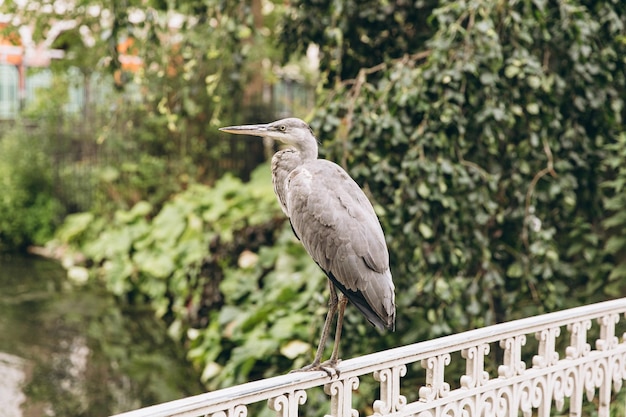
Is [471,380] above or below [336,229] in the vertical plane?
below

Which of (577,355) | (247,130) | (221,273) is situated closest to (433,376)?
(577,355)

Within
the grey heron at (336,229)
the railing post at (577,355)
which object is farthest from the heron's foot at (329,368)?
the railing post at (577,355)

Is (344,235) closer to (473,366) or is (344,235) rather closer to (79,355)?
(473,366)

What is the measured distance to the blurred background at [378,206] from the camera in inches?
149

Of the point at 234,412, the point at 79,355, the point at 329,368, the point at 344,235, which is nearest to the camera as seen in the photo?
the point at 234,412

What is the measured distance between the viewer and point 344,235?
2.60 metres

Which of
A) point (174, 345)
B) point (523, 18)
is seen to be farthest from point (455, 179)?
point (174, 345)

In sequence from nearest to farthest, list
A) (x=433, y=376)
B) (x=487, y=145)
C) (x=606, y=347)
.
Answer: (x=433, y=376)
(x=606, y=347)
(x=487, y=145)

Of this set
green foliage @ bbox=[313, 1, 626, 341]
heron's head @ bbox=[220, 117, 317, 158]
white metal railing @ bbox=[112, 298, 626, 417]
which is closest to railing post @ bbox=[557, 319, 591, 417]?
white metal railing @ bbox=[112, 298, 626, 417]

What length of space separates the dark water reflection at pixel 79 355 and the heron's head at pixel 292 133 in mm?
3141

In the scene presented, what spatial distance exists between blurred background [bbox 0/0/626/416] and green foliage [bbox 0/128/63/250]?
230cm

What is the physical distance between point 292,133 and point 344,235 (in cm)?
44

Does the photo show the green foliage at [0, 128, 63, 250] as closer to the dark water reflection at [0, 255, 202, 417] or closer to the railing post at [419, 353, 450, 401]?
the dark water reflection at [0, 255, 202, 417]

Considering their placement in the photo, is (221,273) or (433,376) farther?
(221,273)
